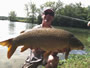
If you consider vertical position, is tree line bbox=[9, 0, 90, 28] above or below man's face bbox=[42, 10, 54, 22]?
below

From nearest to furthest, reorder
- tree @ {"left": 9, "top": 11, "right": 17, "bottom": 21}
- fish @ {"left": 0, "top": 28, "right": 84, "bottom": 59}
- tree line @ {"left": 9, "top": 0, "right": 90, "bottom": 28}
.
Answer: fish @ {"left": 0, "top": 28, "right": 84, "bottom": 59} → tree line @ {"left": 9, "top": 0, "right": 90, "bottom": 28} → tree @ {"left": 9, "top": 11, "right": 17, "bottom": 21}

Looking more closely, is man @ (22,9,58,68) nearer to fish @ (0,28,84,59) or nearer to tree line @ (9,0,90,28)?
fish @ (0,28,84,59)

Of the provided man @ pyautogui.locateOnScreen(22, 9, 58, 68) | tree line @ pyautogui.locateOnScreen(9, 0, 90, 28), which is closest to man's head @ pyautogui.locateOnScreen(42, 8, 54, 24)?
man @ pyautogui.locateOnScreen(22, 9, 58, 68)

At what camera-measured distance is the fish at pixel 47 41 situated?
3078 millimetres

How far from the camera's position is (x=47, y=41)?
3.07 metres

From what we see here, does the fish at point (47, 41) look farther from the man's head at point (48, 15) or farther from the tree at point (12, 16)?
the tree at point (12, 16)

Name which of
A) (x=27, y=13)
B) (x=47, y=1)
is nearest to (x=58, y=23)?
(x=47, y=1)

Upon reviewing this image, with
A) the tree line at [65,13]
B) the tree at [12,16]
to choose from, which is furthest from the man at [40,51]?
the tree at [12,16]

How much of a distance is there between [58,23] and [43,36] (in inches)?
2193

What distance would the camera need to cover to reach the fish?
121 inches

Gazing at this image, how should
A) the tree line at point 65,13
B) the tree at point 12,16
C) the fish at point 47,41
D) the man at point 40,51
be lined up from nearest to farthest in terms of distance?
the fish at point 47,41, the man at point 40,51, the tree line at point 65,13, the tree at point 12,16

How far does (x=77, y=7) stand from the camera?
68.2 m

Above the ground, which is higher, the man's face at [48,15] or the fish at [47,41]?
the man's face at [48,15]

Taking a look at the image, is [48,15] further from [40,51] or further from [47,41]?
[47,41]
